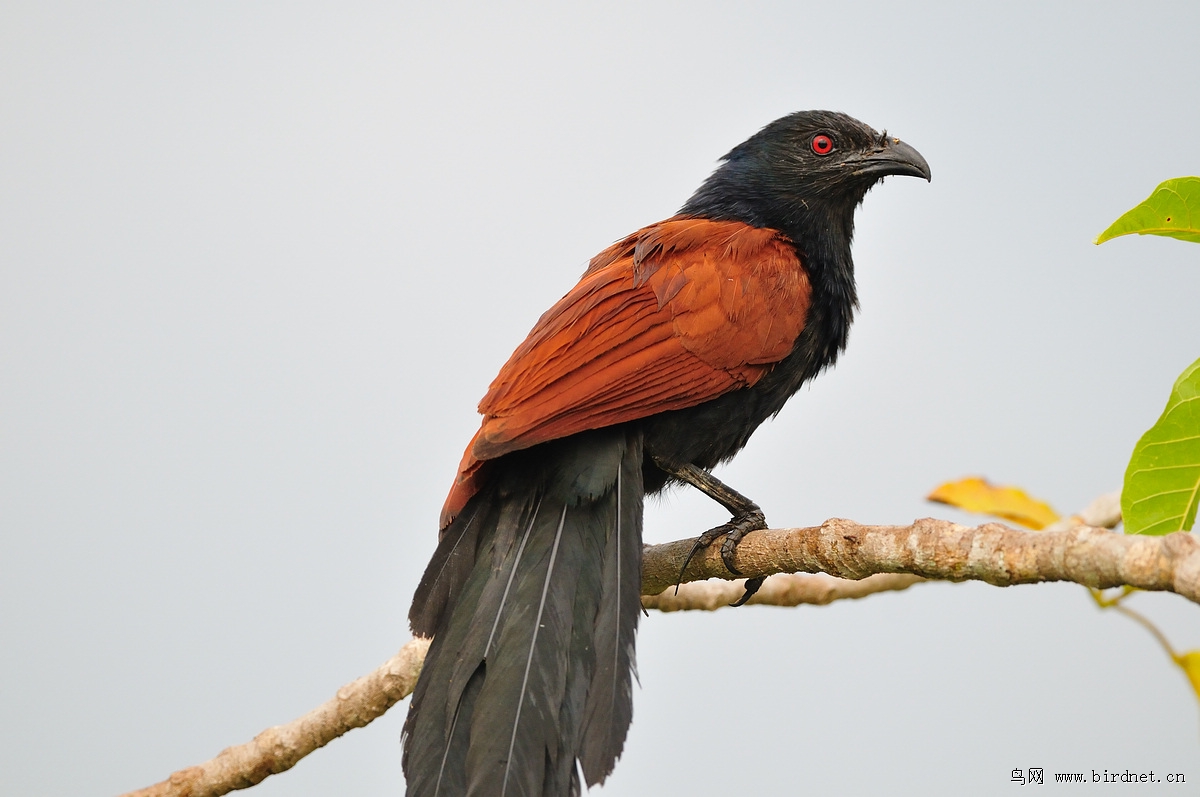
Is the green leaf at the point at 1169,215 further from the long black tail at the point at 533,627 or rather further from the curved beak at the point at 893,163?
the curved beak at the point at 893,163

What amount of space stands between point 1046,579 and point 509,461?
1.05 meters

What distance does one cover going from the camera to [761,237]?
239 cm

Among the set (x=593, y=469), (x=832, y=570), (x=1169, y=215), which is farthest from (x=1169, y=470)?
(x=593, y=469)

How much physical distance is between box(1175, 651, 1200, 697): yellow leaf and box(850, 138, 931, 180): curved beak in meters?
1.34

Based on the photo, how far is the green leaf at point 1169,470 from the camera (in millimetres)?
1506

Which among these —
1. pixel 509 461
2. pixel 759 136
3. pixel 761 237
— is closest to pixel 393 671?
pixel 509 461

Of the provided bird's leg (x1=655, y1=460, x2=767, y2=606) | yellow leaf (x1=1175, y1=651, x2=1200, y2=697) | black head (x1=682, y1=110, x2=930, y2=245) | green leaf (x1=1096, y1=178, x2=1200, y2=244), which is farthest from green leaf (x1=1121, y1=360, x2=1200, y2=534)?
black head (x1=682, y1=110, x2=930, y2=245)

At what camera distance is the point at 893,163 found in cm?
273

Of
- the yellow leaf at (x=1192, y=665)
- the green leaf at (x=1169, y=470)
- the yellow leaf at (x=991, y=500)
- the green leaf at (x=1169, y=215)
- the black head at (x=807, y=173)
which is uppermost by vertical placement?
the black head at (x=807, y=173)

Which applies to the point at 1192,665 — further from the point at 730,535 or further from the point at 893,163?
the point at 893,163

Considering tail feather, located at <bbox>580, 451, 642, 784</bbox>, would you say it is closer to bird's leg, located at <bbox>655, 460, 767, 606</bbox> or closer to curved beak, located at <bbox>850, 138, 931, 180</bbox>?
bird's leg, located at <bbox>655, 460, 767, 606</bbox>

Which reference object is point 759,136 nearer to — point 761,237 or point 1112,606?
point 761,237

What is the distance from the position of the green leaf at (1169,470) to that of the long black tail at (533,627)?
819mm

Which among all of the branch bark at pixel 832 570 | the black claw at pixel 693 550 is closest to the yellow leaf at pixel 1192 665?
the branch bark at pixel 832 570
